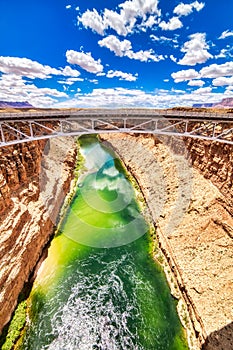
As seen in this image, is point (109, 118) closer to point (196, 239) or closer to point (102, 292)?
point (196, 239)

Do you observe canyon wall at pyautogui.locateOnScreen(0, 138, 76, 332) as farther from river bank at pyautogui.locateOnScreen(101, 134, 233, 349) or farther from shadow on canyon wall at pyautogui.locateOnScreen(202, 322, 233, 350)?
shadow on canyon wall at pyautogui.locateOnScreen(202, 322, 233, 350)

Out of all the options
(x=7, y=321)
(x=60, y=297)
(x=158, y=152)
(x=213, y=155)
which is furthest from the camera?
(x=158, y=152)

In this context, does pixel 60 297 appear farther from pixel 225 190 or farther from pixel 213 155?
pixel 213 155

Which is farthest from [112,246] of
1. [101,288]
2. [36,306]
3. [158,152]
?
[158,152]

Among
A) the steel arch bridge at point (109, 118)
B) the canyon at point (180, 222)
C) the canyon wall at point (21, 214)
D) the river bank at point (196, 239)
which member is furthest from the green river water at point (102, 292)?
the steel arch bridge at point (109, 118)

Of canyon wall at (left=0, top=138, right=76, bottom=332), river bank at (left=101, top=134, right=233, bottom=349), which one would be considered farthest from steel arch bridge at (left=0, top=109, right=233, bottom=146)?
river bank at (left=101, top=134, right=233, bottom=349)
